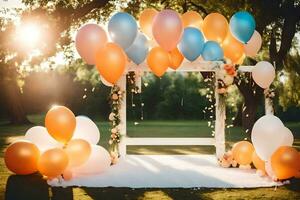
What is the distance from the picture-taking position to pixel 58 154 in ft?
22.7

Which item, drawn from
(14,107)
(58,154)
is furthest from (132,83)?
(14,107)

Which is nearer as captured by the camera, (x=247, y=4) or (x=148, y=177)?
(x=148, y=177)

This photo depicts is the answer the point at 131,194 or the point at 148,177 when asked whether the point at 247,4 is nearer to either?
the point at 148,177

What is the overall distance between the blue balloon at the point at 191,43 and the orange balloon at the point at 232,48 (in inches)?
29.6

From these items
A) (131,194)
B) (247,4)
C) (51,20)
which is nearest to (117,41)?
(131,194)

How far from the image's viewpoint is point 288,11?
50.5 feet

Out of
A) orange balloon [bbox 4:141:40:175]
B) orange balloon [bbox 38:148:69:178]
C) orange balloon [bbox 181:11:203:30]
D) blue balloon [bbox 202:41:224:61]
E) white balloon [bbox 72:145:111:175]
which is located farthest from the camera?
orange balloon [bbox 181:11:203:30]

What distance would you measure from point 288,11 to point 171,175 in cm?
984

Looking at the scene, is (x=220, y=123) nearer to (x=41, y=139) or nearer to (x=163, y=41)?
(x=163, y=41)

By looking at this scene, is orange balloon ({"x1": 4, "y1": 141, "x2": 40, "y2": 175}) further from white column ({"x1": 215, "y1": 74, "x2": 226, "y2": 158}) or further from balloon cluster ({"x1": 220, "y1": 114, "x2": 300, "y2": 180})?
white column ({"x1": 215, "y1": 74, "x2": 226, "y2": 158})

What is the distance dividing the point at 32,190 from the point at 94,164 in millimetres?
1406

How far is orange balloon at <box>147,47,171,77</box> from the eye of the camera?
8.02m

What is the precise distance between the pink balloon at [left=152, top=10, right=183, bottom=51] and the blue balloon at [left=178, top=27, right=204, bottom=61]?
0.25 meters

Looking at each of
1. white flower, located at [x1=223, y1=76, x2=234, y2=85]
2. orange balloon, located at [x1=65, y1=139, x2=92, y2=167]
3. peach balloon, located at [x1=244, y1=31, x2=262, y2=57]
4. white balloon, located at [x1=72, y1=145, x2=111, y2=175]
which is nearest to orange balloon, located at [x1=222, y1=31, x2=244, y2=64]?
peach balloon, located at [x1=244, y1=31, x2=262, y2=57]
